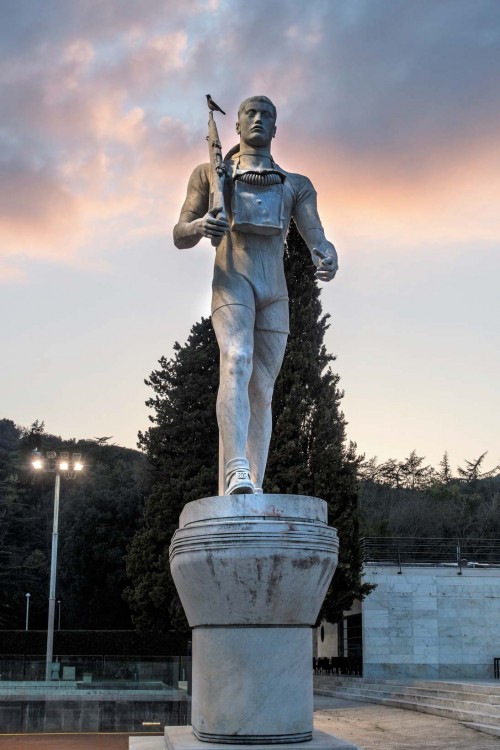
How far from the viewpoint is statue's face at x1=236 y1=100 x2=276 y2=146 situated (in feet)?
21.4

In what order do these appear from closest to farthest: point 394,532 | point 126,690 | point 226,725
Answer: point 226,725 → point 126,690 → point 394,532

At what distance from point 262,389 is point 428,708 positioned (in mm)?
12765

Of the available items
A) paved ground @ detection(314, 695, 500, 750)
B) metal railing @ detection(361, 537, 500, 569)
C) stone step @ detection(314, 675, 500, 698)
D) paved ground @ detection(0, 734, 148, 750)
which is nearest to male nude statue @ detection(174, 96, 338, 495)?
paved ground @ detection(314, 695, 500, 750)

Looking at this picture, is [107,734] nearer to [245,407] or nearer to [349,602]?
[349,602]

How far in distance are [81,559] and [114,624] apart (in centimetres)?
378

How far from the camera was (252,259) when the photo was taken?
20.9 feet

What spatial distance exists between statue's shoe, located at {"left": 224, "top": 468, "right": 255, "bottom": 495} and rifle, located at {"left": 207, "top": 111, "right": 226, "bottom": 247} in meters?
1.68

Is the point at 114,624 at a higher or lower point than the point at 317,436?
lower

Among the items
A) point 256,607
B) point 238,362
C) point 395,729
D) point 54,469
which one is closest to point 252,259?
point 238,362

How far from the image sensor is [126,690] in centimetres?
1817

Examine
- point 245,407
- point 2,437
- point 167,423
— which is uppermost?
point 2,437

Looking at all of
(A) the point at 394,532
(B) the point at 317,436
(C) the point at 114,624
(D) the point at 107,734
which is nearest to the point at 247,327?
(D) the point at 107,734

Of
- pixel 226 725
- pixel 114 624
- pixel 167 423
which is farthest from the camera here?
pixel 114 624

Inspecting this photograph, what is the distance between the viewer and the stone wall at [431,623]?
26875 mm
